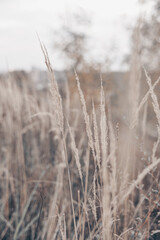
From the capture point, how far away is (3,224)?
147 cm

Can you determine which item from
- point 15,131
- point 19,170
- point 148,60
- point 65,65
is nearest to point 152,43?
point 148,60

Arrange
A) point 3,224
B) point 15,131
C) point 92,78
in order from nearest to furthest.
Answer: point 3,224, point 15,131, point 92,78

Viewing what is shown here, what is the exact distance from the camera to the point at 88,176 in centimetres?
159

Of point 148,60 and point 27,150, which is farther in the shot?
point 27,150

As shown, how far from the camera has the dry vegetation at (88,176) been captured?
687mm

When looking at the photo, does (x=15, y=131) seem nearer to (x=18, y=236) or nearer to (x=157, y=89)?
(x=18, y=236)

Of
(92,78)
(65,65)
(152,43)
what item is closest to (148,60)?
(152,43)

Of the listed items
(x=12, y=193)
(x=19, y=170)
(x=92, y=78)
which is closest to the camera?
(x=12, y=193)

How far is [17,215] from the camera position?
1533 millimetres

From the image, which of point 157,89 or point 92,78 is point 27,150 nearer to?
point 92,78

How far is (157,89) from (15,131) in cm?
196

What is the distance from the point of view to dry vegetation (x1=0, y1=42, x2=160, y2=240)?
2.25ft

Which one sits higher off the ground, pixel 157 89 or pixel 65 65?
pixel 65 65

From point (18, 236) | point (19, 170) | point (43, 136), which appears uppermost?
point (43, 136)
